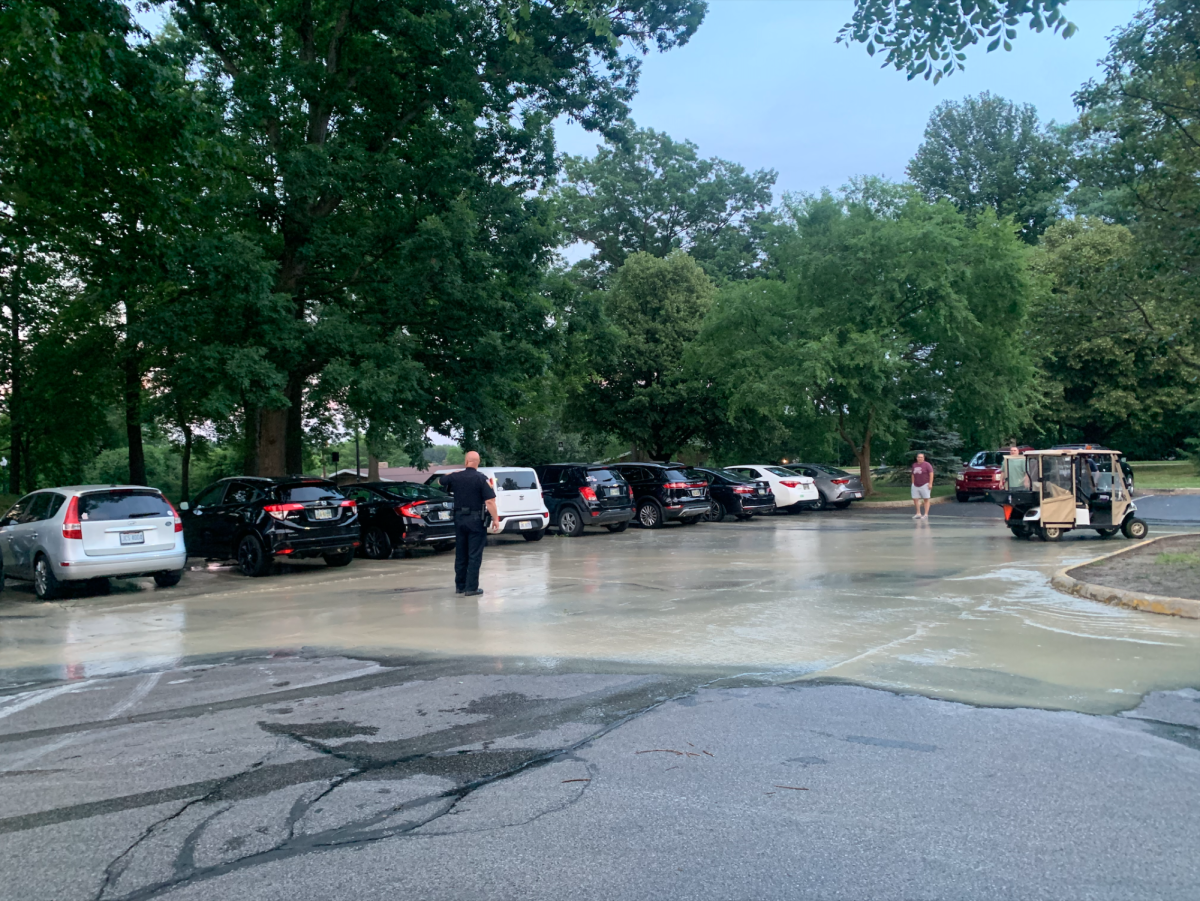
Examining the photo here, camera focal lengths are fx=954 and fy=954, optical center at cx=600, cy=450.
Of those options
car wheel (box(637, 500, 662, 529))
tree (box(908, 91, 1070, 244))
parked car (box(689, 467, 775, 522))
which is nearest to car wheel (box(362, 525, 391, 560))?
car wheel (box(637, 500, 662, 529))

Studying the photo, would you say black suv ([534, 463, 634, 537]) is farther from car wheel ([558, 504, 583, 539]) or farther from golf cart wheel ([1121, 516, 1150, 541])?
golf cart wheel ([1121, 516, 1150, 541])

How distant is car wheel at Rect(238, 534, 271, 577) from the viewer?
1552cm

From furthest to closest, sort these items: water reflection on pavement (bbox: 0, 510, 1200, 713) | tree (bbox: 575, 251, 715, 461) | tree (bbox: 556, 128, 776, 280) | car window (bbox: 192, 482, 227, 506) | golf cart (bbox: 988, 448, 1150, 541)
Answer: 1. tree (bbox: 556, 128, 776, 280)
2. tree (bbox: 575, 251, 715, 461)
3. golf cart (bbox: 988, 448, 1150, 541)
4. car window (bbox: 192, 482, 227, 506)
5. water reflection on pavement (bbox: 0, 510, 1200, 713)

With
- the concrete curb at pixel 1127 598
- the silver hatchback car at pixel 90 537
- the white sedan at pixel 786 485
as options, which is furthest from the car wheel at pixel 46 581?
the white sedan at pixel 786 485

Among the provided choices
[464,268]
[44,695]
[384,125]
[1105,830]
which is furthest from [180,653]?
[384,125]

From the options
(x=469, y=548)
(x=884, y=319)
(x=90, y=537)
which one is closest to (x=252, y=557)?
(x=90, y=537)

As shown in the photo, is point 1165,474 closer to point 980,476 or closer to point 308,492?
point 980,476

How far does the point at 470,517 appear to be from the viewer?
11984mm

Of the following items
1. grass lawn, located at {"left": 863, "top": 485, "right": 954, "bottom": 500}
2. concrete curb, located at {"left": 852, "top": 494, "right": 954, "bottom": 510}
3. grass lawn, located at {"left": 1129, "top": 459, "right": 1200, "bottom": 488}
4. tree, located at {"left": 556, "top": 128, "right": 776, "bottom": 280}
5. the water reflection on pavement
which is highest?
tree, located at {"left": 556, "top": 128, "right": 776, "bottom": 280}

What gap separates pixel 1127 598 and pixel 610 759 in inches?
294

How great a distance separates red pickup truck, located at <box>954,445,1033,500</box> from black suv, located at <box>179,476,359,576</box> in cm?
2258

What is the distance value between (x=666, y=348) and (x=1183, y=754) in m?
35.3

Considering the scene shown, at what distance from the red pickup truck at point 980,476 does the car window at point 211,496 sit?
24047 mm

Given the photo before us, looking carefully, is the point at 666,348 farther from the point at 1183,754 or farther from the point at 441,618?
the point at 1183,754
